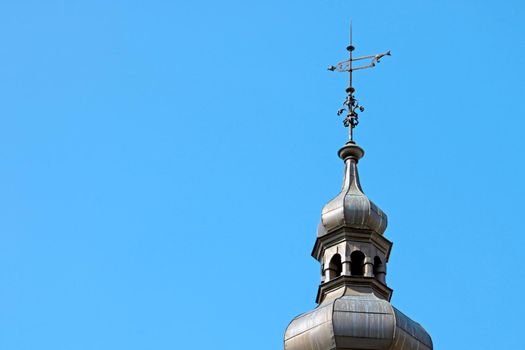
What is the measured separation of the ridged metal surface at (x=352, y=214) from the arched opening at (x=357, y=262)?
0.76 metres

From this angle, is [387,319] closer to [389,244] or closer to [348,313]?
[348,313]

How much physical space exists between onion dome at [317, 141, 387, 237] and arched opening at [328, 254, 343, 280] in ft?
2.66

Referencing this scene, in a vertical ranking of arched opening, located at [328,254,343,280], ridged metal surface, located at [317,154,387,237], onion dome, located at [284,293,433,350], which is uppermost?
ridged metal surface, located at [317,154,387,237]

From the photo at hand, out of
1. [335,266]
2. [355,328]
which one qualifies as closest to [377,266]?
[335,266]

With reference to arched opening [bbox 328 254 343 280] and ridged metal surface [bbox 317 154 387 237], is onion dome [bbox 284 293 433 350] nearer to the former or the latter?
arched opening [bbox 328 254 343 280]

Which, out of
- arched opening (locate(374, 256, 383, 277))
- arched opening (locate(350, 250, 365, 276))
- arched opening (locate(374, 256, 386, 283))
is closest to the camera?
arched opening (locate(350, 250, 365, 276))

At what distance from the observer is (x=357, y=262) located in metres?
46.4

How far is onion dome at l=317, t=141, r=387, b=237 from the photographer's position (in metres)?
46.5

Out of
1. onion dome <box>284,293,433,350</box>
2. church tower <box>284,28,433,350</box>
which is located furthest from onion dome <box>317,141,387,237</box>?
onion dome <box>284,293,433,350</box>

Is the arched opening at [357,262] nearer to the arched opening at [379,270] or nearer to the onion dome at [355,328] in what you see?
the arched opening at [379,270]

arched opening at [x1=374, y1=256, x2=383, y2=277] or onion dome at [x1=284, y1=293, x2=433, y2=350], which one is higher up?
arched opening at [x1=374, y1=256, x2=383, y2=277]

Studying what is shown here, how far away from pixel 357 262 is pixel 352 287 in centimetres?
136

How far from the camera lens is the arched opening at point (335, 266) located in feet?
152

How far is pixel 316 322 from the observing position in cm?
4375
